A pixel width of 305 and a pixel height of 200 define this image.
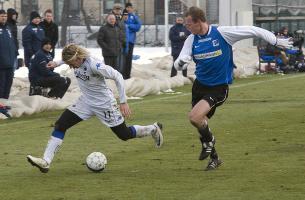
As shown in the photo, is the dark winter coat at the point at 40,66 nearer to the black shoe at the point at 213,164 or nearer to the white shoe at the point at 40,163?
the white shoe at the point at 40,163

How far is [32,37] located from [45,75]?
6.99 feet

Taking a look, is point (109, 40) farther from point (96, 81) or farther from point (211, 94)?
point (211, 94)

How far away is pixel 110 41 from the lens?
26.2 m

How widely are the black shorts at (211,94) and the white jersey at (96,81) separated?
92 centimetres

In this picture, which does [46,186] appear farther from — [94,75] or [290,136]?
[290,136]

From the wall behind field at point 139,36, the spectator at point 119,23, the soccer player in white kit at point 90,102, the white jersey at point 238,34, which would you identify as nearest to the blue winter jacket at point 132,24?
the spectator at point 119,23

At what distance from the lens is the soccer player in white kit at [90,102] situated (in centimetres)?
1255

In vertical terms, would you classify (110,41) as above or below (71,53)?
below

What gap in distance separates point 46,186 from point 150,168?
1.77 metres

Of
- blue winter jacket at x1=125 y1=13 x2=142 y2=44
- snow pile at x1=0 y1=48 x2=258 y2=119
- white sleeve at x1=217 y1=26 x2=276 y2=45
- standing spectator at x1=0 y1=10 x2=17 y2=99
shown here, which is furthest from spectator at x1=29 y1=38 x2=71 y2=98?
white sleeve at x1=217 y1=26 x2=276 y2=45

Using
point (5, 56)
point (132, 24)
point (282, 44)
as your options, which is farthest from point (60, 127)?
point (132, 24)

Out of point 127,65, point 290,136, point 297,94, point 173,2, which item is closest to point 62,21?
point 173,2

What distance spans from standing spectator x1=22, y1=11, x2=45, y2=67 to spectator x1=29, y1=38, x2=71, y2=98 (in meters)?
1.79

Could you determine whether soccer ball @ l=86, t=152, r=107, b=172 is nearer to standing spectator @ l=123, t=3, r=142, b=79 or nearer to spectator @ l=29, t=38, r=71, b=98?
spectator @ l=29, t=38, r=71, b=98
